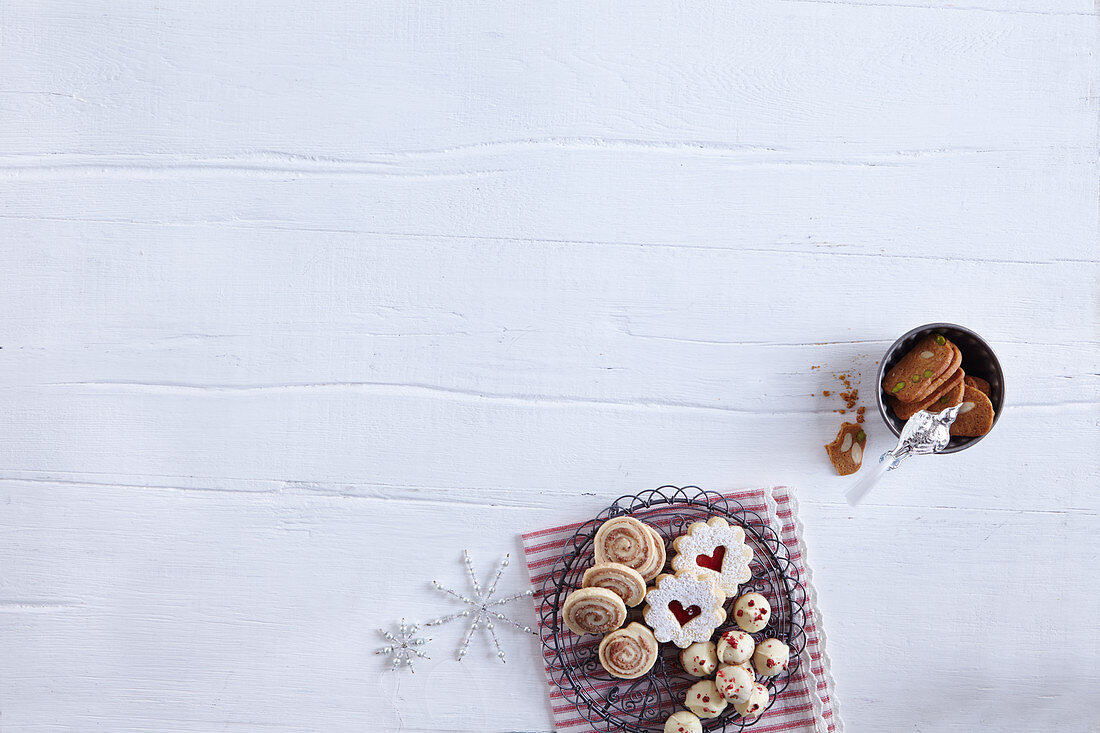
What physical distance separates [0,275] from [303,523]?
643 millimetres

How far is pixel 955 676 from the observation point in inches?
52.9

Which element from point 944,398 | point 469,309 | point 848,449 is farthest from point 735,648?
point 469,309

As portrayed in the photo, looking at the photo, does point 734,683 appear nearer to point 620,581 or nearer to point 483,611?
point 620,581

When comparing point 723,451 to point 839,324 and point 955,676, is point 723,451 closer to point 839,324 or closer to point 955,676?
point 839,324

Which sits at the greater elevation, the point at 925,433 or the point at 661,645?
the point at 925,433

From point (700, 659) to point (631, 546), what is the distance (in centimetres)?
20

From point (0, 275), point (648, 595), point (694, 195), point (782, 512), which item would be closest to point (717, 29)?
point (694, 195)

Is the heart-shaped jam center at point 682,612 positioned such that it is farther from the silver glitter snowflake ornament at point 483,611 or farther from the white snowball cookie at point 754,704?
the silver glitter snowflake ornament at point 483,611

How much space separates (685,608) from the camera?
4.03 ft

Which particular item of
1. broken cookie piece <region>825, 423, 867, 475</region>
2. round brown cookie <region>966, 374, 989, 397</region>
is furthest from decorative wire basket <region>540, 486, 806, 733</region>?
round brown cookie <region>966, 374, 989, 397</region>

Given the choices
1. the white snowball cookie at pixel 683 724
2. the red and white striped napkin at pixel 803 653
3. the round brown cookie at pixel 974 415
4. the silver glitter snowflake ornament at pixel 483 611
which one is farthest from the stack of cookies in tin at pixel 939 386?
the silver glitter snowflake ornament at pixel 483 611

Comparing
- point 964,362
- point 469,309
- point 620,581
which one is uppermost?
point 469,309

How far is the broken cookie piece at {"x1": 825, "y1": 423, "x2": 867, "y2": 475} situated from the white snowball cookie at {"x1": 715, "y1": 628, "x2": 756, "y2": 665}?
316 millimetres

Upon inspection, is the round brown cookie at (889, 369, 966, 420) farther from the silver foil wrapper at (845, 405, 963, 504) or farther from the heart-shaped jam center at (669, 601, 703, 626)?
the heart-shaped jam center at (669, 601, 703, 626)
